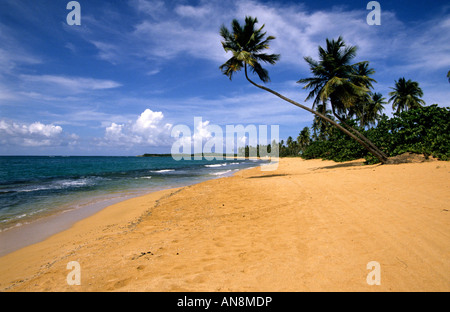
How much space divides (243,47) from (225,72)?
230 cm

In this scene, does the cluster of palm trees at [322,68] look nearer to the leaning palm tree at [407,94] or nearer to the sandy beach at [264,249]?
the sandy beach at [264,249]

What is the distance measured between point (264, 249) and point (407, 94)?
48042 millimetres

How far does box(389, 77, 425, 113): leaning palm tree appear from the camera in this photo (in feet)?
117

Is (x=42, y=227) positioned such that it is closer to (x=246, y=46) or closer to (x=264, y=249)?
(x=264, y=249)

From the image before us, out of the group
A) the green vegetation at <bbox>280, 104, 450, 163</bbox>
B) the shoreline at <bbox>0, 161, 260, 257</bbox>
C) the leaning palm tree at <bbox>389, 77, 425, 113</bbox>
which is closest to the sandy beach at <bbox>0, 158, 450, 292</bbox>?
the shoreline at <bbox>0, 161, 260, 257</bbox>

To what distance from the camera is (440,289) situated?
2.27 metres

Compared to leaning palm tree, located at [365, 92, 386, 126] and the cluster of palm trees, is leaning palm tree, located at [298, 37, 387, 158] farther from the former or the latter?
leaning palm tree, located at [365, 92, 386, 126]

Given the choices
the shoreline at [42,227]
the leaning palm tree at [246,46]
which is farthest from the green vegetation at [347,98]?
the shoreline at [42,227]

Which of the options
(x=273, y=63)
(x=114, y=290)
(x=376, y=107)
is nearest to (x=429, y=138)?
(x=273, y=63)

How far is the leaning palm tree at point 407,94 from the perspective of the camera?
117 ft

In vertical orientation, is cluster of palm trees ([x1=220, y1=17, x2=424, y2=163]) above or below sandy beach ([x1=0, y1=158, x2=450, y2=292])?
above

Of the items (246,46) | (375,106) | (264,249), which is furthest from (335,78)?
(375,106)

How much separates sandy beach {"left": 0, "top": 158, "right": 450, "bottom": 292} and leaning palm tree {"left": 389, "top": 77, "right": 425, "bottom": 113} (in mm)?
40537
